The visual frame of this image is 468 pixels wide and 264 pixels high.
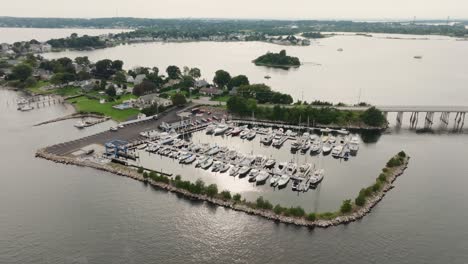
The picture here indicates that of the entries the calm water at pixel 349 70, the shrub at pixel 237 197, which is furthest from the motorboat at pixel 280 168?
the calm water at pixel 349 70

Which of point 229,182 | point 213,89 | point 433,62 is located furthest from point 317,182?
point 433,62

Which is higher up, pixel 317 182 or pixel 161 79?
pixel 161 79

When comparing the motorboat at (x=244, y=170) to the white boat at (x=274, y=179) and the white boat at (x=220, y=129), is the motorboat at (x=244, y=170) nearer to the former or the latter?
the white boat at (x=274, y=179)

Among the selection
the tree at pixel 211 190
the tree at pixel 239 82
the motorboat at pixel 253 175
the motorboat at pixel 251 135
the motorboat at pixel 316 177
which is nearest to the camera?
the tree at pixel 211 190

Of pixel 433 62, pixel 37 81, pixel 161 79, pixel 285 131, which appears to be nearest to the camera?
pixel 285 131

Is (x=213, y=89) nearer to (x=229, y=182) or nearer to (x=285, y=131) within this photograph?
(x=285, y=131)

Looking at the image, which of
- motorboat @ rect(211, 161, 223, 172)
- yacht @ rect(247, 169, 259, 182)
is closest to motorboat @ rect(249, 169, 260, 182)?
yacht @ rect(247, 169, 259, 182)
